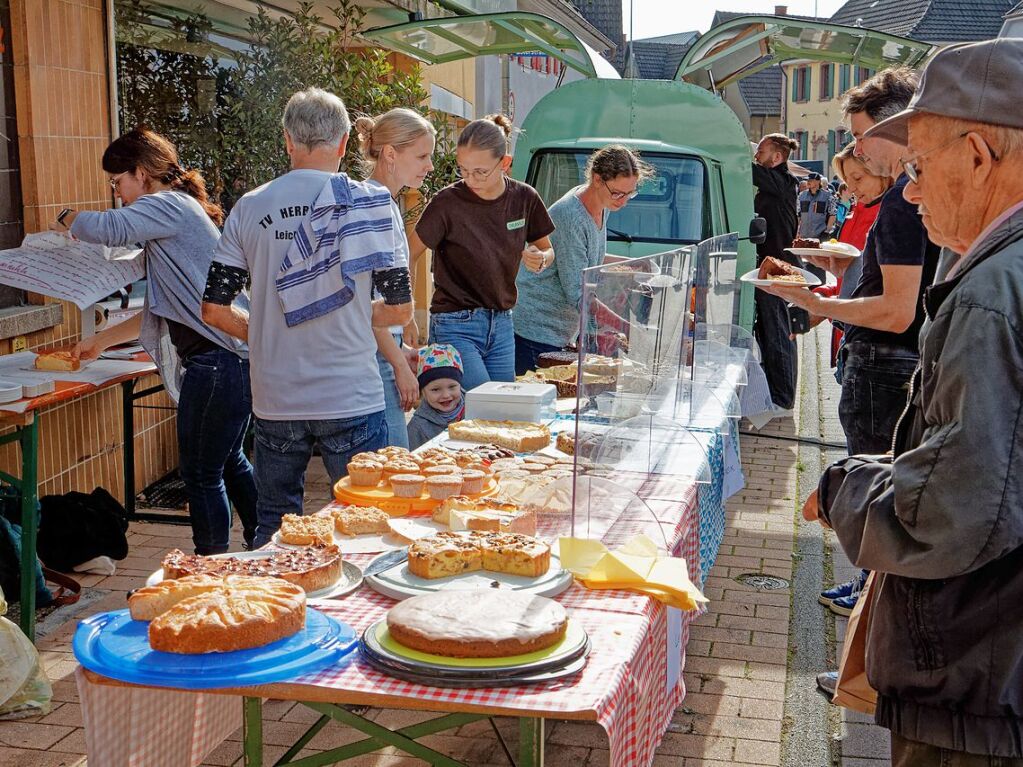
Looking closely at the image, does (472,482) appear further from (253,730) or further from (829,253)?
(829,253)

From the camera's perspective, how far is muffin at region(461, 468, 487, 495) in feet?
11.4

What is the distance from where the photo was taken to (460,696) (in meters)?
2.23

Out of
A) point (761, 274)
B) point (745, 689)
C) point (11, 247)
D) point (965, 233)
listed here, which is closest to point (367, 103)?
point (11, 247)

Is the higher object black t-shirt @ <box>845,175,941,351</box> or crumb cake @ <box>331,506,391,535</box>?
black t-shirt @ <box>845,175,941,351</box>

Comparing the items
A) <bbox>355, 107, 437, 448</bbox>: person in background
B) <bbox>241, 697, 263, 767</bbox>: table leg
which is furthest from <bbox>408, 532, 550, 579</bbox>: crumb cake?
<bbox>355, 107, 437, 448</bbox>: person in background

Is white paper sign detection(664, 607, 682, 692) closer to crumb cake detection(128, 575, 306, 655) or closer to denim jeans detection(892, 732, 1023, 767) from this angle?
denim jeans detection(892, 732, 1023, 767)

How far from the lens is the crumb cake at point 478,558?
283 cm

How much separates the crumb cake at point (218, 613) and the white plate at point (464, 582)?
11.2 inches

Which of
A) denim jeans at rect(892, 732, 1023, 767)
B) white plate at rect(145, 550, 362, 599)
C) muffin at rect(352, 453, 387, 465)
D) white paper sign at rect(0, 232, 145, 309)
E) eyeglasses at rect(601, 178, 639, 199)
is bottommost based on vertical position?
denim jeans at rect(892, 732, 1023, 767)

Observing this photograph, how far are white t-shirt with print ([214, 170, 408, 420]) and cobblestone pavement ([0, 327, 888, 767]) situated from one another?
1135 mm

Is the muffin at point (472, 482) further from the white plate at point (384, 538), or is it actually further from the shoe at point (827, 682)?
the shoe at point (827, 682)

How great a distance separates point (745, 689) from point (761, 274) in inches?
72.6

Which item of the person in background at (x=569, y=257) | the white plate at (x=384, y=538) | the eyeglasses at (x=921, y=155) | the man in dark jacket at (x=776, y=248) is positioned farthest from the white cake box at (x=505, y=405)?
the man in dark jacket at (x=776, y=248)

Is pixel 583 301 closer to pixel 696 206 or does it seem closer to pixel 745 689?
pixel 745 689
